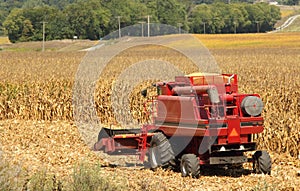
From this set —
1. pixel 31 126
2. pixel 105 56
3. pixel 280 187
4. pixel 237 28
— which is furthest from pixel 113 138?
pixel 237 28

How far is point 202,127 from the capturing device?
9.92 m

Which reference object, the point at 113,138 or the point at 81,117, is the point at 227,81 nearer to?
the point at 113,138

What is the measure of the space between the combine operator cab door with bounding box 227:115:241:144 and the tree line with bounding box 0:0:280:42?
3707 inches

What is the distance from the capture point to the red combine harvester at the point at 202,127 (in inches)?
395

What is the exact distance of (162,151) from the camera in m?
10.9

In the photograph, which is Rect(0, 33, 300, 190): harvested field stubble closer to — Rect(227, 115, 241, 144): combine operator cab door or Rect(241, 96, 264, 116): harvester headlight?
Rect(227, 115, 241, 144): combine operator cab door

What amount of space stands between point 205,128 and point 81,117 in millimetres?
8497

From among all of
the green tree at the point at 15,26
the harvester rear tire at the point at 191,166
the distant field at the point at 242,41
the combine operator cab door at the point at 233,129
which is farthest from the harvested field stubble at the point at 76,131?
the green tree at the point at 15,26

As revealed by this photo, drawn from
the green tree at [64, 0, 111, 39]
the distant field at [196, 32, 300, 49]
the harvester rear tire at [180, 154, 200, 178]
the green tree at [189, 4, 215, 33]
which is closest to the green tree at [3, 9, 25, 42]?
the green tree at [64, 0, 111, 39]

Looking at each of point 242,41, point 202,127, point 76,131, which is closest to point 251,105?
point 202,127

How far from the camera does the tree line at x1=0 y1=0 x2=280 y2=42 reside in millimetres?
110375

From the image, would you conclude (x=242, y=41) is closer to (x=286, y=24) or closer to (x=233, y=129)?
(x=286, y=24)

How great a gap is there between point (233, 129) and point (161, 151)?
1483mm

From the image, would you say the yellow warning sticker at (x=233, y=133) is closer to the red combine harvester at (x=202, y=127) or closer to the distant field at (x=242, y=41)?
the red combine harvester at (x=202, y=127)
